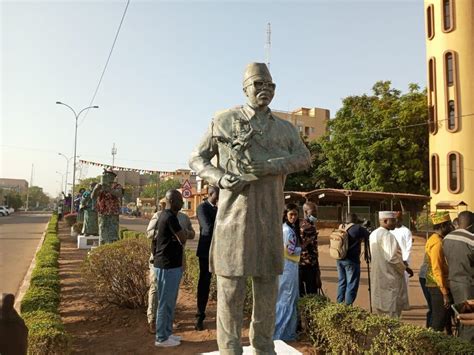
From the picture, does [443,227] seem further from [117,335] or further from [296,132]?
[117,335]

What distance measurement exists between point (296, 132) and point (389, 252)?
3.29 m

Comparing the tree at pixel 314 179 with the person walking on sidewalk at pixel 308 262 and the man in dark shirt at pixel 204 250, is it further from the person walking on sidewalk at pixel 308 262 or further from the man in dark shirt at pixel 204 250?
the man in dark shirt at pixel 204 250

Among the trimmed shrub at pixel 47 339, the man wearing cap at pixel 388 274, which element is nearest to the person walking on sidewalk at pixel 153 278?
the trimmed shrub at pixel 47 339

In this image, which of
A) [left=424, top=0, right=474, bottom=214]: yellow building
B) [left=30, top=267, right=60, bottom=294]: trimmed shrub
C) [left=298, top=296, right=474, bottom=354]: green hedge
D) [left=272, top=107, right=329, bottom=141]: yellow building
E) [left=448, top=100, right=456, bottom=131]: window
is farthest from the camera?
[left=272, top=107, right=329, bottom=141]: yellow building

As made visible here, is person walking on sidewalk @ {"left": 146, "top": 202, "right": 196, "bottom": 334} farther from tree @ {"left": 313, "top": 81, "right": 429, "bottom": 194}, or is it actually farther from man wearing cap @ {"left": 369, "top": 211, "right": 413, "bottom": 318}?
tree @ {"left": 313, "top": 81, "right": 429, "bottom": 194}

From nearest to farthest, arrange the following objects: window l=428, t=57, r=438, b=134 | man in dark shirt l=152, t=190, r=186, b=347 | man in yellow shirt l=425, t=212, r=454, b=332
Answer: man in yellow shirt l=425, t=212, r=454, b=332 < man in dark shirt l=152, t=190, r=186, b=347 < window l=428, t=57, r=438, b=134

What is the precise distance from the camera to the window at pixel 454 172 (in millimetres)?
24141

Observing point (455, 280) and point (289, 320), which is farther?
point (289, 320)

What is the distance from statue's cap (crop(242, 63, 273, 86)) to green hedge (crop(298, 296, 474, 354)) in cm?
256

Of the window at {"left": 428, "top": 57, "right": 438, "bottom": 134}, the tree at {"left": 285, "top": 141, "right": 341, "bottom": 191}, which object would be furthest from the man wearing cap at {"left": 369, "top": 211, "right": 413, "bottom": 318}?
the tree at {"left": 285, "top": 141, "right": 341, "bottom": 191}

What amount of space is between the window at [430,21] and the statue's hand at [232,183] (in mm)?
27727

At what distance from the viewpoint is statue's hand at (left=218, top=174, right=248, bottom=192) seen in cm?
286

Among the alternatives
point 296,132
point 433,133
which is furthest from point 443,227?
point 433,133

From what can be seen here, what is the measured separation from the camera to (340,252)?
6688mm
